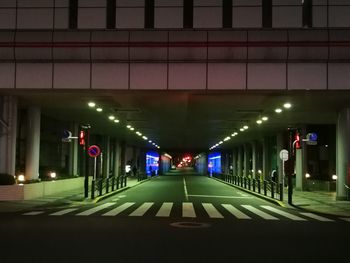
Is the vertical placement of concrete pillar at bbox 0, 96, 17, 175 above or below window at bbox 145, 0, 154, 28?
below

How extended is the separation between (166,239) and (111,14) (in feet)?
51.8

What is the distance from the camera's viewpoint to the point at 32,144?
110 ft

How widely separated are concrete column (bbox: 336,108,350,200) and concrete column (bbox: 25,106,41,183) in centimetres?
1842

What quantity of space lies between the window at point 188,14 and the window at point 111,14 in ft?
11.6

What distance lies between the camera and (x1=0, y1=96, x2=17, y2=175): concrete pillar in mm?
27859

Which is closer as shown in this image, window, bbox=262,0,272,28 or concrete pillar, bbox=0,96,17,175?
window, bbox=262,0,272,28

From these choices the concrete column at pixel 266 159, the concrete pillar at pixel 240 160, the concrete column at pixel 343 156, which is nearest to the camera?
the concrete column at pixel 343 156

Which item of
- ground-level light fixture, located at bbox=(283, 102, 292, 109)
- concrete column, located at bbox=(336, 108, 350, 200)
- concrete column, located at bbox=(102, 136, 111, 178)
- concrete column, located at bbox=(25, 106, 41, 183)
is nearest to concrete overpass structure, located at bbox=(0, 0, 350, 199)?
ground-level light fixture, located at bbox=(283, 102, 292, 109)

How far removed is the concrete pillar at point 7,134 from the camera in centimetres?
2786

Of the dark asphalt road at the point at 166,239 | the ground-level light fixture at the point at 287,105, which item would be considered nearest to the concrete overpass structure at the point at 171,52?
the ground-level light fixture at the point at 287,105

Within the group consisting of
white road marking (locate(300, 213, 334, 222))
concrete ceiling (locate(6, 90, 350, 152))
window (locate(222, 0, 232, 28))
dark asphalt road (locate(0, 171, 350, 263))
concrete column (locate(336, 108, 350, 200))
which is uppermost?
window (locate(222, 0, 232, 28))

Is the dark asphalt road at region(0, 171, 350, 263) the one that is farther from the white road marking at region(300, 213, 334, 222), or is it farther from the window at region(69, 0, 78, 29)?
the window at region(69, 0, 78, 29)

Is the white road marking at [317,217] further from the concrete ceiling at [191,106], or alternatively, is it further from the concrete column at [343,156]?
the concrete column at [343,156]

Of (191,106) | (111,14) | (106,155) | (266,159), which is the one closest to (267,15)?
(111,14)
